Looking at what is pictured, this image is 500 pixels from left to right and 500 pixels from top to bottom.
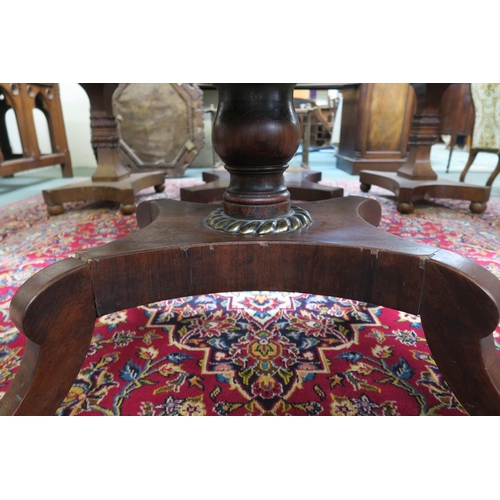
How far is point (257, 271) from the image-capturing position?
636 millimetres

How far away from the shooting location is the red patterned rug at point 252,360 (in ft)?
1.88

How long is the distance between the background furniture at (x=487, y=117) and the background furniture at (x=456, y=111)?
1130 mm

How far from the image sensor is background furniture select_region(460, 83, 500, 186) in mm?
2139

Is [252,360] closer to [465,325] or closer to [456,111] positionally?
[465,325]

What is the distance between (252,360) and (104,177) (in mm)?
1506

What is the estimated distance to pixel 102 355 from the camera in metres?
0.70

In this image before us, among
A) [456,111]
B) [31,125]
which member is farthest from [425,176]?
[31,125]

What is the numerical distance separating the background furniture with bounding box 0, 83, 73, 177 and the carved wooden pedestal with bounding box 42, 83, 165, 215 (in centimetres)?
76

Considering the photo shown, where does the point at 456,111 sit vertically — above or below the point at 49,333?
above

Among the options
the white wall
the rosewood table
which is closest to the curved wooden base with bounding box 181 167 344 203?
the rosewood table

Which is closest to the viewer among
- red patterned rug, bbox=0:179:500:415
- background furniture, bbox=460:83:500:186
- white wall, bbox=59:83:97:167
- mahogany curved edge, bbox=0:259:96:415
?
mahogany curved edge, bbox=0:259:96:415

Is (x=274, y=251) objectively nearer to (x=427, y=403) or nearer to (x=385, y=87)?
(x=427, y=403)

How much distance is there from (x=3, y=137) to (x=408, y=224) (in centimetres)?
336

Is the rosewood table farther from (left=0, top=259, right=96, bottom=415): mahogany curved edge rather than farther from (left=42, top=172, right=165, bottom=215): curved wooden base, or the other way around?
(left=42, top=172, right=165, bottom=215): curved wooden base
